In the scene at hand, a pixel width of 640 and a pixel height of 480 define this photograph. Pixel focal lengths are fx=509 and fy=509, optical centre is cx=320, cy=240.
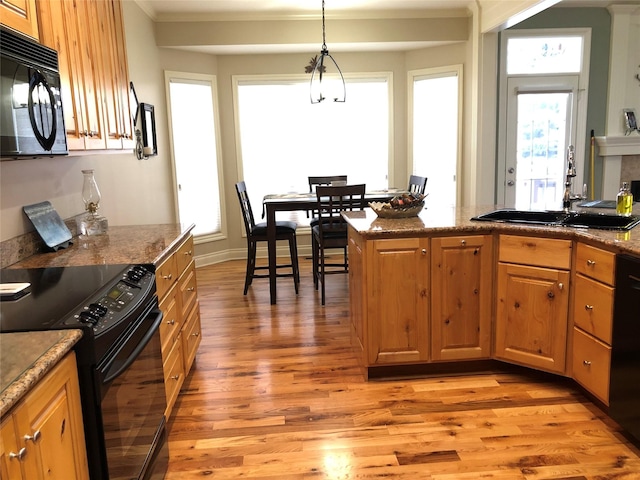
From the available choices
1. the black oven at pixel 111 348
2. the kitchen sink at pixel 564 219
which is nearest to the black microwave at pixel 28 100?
the black oven at pixel 111 348

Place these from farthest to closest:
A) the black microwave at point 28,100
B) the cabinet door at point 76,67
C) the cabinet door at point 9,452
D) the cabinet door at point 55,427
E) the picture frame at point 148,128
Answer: the picture frame at point 148,128, the cabinet door at point 76,67, the black microwave at point 28,100, the cabinet door at point 55,427, the cabinet door at point 9,452

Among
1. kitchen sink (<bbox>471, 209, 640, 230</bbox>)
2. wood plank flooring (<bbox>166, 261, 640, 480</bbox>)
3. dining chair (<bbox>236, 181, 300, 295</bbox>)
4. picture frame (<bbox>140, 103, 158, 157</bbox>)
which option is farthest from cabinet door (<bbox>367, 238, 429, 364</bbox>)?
picture frame (<bbox>140, 103, 158, 157</bbox>)

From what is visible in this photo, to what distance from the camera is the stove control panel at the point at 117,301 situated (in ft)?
4.91

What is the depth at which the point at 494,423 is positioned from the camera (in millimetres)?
2475

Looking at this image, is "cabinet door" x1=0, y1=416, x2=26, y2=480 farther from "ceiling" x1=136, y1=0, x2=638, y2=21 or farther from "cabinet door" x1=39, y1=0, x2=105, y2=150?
"ceiling" x1=136, y1=0, x2=638, y2=21

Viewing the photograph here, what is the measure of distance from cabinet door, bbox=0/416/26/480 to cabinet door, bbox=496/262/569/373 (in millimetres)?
2414

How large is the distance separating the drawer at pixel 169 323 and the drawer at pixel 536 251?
178cm

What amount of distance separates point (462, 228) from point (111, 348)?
1.92m

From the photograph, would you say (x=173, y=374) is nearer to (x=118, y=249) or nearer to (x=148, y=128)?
(x=118, y=249)

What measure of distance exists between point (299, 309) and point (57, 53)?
9.10 feet

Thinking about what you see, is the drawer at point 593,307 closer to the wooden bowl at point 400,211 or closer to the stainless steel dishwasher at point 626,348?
the stainless steel dishwasher at point 626,348

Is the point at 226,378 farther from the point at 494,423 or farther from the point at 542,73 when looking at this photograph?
the point at 542,73

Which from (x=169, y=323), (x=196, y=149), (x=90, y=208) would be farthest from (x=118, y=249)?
(x=196, y=149)

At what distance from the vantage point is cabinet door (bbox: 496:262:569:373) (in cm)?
265
